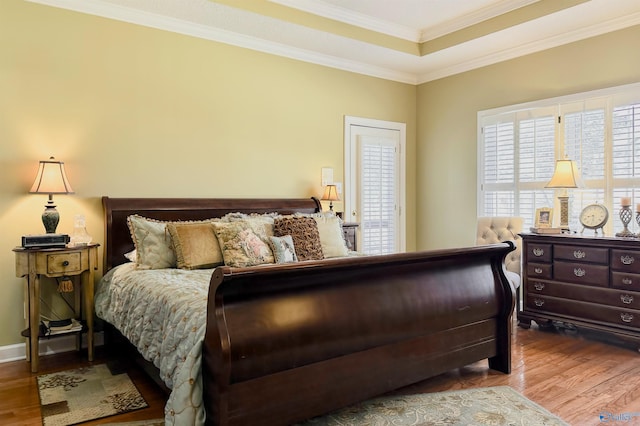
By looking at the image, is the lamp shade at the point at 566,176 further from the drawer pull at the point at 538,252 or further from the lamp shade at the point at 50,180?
the lamp shade at the point at 50,180

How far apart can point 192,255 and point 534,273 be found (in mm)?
2972

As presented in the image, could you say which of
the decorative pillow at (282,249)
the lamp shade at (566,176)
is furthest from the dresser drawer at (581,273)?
the decorative pillow at (282,249)

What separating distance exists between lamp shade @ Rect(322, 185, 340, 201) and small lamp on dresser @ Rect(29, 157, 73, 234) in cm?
239

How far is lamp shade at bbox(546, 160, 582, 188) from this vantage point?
159 inches

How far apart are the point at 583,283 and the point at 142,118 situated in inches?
155

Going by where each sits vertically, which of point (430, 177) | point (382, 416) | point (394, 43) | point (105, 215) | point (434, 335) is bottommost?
point (382, 416)

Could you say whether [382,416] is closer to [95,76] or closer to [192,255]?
[192,255]

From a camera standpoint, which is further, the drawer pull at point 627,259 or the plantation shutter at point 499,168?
the plantation shutter at point 499,168

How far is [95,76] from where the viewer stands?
3697 millimetres

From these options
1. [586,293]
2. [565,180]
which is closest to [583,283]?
[586,293]

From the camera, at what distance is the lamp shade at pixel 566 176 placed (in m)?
4.04

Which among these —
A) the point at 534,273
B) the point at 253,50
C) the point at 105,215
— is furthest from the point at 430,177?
the point at 105,215

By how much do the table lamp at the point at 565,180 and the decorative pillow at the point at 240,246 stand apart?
2615 millimetres

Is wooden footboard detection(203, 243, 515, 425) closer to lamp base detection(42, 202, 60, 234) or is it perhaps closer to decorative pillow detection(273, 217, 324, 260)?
decorative pillow detection(273, 217, 324, 260)
